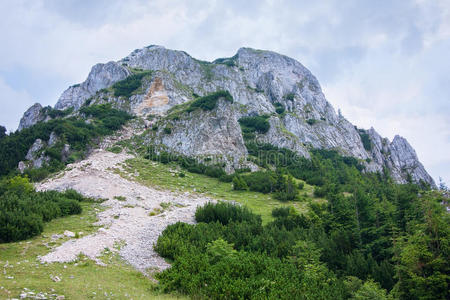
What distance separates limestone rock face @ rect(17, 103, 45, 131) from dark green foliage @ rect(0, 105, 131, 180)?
31.3 meters

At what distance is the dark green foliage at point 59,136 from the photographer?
34625 mm

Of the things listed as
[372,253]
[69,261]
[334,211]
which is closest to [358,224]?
[372,253]

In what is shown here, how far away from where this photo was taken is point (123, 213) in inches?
673

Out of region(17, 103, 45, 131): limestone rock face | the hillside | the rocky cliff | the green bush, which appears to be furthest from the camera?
region(17, 103, 45, 131): limestone rock face

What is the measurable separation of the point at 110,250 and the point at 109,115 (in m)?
48.5

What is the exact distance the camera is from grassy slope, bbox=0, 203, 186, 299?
281 inches

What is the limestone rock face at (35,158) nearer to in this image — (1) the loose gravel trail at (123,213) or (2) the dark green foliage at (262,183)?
(1) the loose gravel trail at (123,213)

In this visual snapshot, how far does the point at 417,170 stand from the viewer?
309 feet

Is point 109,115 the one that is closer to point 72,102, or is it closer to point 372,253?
point 72,102

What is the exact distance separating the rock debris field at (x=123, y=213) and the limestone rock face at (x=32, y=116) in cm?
5959

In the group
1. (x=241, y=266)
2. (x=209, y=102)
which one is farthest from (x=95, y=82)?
(x=241, y=266)

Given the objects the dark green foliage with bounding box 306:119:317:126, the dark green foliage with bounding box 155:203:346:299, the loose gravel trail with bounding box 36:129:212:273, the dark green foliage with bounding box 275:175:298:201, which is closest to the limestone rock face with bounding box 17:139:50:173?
the loose gravel trail with bounding box 36:129:212:273

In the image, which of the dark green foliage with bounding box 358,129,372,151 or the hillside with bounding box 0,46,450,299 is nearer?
the hillside with bounding box 0,46,450,299

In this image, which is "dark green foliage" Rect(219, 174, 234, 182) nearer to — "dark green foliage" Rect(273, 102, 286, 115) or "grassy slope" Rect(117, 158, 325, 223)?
"grassy slope" Rect(117, 158, 325, 223)
